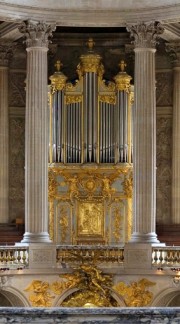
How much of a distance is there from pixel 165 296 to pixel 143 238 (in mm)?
1793

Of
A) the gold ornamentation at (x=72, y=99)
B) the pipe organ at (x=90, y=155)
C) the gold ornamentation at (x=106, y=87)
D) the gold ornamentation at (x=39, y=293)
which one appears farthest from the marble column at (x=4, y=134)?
the gold ornamentation at (x=39, y=293)

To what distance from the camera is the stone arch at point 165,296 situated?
32.2 meters

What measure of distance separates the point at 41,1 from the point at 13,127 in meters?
5.57

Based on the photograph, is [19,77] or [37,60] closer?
[37,60]

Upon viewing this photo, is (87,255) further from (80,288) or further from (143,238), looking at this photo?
(143,238)

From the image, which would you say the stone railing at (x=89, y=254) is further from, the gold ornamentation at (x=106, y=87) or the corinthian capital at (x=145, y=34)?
the corinthian capital at (x=145, y=34)

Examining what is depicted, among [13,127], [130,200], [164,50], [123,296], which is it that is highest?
[164,50]

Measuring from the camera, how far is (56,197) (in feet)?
121

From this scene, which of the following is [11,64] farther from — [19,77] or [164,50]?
[164,50]

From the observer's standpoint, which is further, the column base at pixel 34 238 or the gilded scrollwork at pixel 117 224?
the gilded scrollwork at pixel 117 224

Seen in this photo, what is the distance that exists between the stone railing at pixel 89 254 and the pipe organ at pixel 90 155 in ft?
12.2

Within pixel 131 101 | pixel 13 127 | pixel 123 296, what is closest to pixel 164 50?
pixel 131 101

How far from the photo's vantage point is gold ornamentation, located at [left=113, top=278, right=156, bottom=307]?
32.4 metres

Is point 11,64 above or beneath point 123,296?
above
